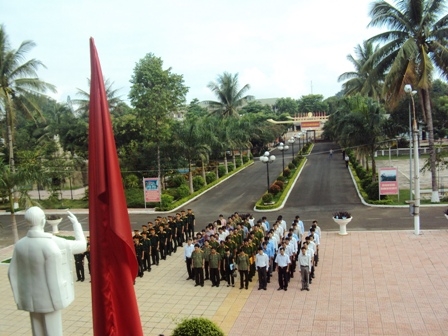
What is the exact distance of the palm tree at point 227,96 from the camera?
1768 inches

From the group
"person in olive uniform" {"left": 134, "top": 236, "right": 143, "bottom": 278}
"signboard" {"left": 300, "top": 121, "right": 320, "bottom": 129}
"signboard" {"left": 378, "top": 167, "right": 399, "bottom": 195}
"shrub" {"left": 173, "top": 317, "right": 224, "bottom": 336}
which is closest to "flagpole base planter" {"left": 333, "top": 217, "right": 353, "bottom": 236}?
"signboard" {"left": 378, "top": 167, "right": 399, "bottom": 195}

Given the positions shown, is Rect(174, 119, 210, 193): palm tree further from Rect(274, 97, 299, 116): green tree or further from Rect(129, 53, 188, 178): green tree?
Rect(274, 97, 299, 116): green tree

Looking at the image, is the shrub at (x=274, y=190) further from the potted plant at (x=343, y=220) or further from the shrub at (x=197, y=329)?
the shrub at (x=197, y=329)

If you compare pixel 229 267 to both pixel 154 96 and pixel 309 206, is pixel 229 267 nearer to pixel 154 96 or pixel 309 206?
pixel 309 206

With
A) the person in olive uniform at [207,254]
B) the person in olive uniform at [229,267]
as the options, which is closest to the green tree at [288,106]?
the person in olive uniform at [207,254]

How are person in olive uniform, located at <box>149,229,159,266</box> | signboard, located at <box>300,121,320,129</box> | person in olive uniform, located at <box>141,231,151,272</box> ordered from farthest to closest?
signboard, located at <box>300,121,320,129</box> < person in olive uniform, located at <box>149,229,159,266</box> < person in olive uniform, located at <box>141,231,151,272</box>

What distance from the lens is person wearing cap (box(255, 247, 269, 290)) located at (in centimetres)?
1206

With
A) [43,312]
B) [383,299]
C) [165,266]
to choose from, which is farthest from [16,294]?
[165,266]

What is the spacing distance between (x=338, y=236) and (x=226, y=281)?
6.29m

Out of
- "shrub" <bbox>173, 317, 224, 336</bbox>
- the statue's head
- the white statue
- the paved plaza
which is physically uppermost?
the statue's head

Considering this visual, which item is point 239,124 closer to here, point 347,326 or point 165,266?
point 165,266

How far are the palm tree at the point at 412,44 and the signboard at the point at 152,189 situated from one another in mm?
13056

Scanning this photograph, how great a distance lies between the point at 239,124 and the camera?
3941cm

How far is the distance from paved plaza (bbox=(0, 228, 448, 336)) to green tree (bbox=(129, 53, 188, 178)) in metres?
15.5
